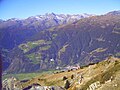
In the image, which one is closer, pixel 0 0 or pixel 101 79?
pixel 0 0

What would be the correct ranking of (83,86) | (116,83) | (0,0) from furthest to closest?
1. (83,86)
2. (116,83)
3. (0,0)

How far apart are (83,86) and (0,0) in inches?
1386

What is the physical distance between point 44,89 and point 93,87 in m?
10.8

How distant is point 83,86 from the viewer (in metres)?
44.0

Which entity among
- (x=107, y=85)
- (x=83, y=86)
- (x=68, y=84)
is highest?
(x=107, y=85)

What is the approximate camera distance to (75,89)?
4616 cm

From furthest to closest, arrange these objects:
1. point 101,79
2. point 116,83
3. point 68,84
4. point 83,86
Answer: point 68,84 → point 83,86 → point 101,79 → point 116,83

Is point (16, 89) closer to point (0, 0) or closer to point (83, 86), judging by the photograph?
point (83, 86)

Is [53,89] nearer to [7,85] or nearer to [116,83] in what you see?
[7,85]

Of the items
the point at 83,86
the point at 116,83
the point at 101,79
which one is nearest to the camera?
the point at 116,83

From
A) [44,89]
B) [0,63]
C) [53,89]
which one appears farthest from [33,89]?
[0,63]

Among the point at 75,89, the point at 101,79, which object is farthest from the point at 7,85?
the point at 101,79

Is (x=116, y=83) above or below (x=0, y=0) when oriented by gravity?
below

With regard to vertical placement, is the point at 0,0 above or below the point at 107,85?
above
